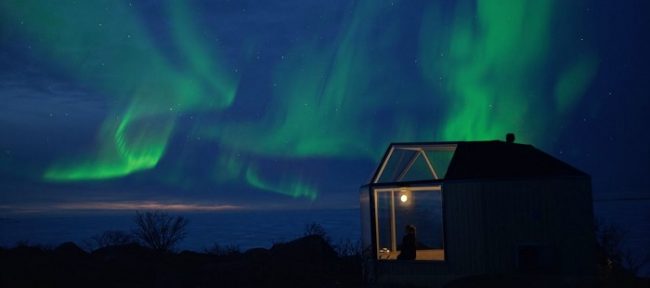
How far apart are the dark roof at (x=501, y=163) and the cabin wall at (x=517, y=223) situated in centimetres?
34

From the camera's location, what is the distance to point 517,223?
59.9ft

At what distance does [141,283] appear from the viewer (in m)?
20.9

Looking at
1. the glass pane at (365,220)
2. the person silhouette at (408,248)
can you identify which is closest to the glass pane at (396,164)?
the glass pane at (365,220)

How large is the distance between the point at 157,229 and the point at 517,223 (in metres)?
23.0

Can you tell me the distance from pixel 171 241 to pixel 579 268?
23.5 m

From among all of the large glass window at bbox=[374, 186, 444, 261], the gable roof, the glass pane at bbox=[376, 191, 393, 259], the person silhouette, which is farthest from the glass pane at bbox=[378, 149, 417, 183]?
the person silhouette

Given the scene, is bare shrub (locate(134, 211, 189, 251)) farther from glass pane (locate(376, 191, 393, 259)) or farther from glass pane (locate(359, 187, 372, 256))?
glass pane (locate(359, 187, 372, 256))

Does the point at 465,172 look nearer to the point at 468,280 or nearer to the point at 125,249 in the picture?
the point at 468,280

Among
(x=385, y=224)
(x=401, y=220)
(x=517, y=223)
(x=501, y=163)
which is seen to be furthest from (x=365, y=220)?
(x=517, y=223)

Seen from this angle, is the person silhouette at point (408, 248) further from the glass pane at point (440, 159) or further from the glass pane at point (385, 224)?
the glass pane at point (385, 224)

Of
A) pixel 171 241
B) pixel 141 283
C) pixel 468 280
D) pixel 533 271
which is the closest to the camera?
pixel 468 280

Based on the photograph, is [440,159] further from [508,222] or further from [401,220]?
[401,220]

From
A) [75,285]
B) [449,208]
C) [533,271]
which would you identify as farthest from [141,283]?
[533,271]

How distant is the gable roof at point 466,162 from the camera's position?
1870cm
